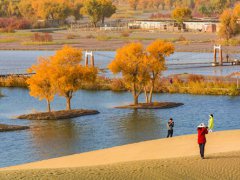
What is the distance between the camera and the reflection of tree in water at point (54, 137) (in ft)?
140

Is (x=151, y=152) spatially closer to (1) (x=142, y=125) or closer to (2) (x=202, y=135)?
(2) (x=202, y=135)

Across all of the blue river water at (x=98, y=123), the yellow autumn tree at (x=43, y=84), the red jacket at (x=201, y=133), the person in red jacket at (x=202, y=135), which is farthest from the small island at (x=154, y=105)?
the red jacket at (x=201, y=133)

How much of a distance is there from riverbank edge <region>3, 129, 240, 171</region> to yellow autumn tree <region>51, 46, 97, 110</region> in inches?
880

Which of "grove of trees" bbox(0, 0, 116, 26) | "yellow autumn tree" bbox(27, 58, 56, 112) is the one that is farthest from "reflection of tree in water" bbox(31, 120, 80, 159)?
"grove of trees" bbox(0, 0, 116, 26)

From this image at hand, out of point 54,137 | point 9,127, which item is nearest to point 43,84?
point 9,127

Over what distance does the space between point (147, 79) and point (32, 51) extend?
200 ft

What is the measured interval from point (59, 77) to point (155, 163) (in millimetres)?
30510

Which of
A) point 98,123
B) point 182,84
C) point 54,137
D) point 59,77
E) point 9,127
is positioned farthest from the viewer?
point 182,84

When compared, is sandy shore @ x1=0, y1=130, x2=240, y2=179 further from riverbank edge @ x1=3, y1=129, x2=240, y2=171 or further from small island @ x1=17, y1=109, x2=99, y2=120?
small island @ x1=17, y1=109, x2=99, y2=120

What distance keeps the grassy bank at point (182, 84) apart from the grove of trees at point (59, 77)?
475 inches

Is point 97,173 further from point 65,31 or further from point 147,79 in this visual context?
point 65,31

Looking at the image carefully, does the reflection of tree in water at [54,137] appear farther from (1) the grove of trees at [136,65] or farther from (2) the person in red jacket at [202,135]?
(2) the person in red jacket at [202,135]

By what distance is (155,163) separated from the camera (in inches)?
1171

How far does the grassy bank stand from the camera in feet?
229
